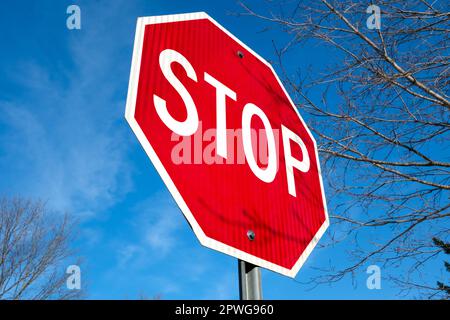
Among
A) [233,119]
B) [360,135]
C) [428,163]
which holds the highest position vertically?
[360,135]

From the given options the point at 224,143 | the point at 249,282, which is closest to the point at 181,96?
the point at 224,143

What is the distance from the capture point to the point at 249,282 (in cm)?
127

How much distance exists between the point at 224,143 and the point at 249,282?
421 mm

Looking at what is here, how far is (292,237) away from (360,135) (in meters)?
3.13

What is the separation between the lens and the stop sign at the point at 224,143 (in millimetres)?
1205

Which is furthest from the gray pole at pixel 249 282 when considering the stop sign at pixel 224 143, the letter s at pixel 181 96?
the letter s at pixel 181 96

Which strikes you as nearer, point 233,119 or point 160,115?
point 160,115

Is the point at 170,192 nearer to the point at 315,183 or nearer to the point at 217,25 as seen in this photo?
the point at 315,183

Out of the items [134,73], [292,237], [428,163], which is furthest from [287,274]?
[428,163]

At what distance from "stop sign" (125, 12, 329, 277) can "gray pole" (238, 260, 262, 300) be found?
4 centimetres

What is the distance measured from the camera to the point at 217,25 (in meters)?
1.69

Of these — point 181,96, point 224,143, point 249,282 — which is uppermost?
point 181,96

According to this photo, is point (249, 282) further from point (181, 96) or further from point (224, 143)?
point (181, 96)

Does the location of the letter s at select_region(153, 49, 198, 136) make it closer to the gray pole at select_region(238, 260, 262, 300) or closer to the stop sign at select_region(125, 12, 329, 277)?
the stop sign at select_region(125, 12, 329, 277)
